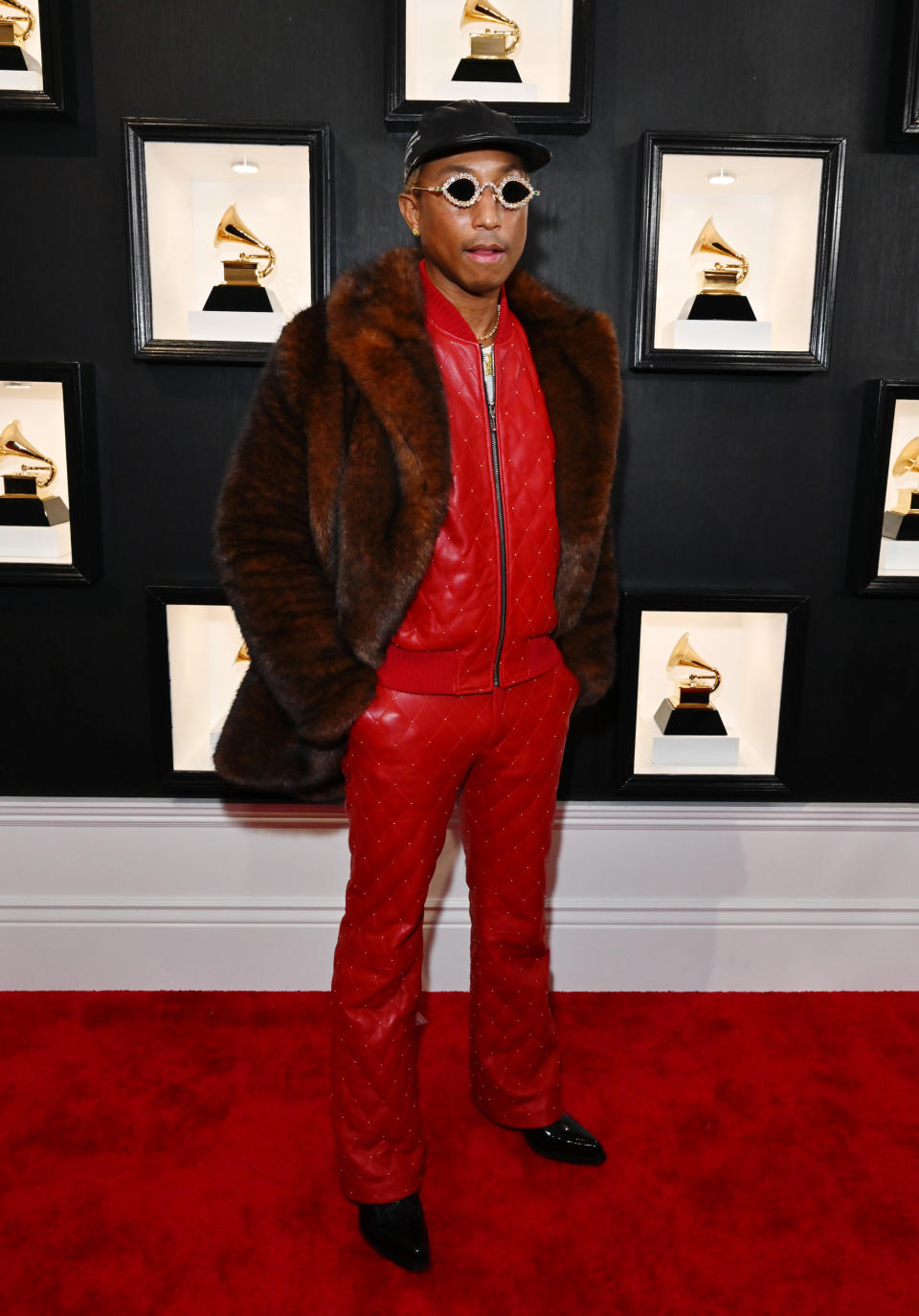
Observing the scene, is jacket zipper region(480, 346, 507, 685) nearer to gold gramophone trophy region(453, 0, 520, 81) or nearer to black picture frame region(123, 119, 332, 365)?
black picture frame region(123, 119, 332, 365)

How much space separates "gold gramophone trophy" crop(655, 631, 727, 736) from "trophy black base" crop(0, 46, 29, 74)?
1.83 metres

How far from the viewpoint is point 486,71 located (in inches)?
83.5

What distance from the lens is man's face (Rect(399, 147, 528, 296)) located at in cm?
160

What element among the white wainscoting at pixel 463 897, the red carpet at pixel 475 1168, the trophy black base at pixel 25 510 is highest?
the trophy black base at pixel 25 510

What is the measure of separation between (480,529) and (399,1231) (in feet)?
3.86

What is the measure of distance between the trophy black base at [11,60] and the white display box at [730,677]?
5.59ft

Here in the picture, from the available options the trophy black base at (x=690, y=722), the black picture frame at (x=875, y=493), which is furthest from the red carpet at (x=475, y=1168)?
the black picture frame at (x=875, y=493)

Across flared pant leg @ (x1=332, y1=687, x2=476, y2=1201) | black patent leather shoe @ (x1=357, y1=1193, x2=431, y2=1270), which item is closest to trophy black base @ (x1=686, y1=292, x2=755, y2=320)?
flared pant leg @ (x1=332, y1=687, x2=476, y2=1201)

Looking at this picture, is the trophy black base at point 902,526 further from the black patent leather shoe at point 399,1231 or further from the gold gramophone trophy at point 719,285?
the black patent leather shoe at point 399,1231

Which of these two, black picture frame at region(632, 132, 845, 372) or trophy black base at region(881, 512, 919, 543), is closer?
black picture frame at region(632, 132, 845, 372)

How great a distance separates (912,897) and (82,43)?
2.65m

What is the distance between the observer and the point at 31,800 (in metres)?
2.45

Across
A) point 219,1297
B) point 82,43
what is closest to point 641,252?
point 82,43

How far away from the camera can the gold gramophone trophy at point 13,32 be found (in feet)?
6.81
